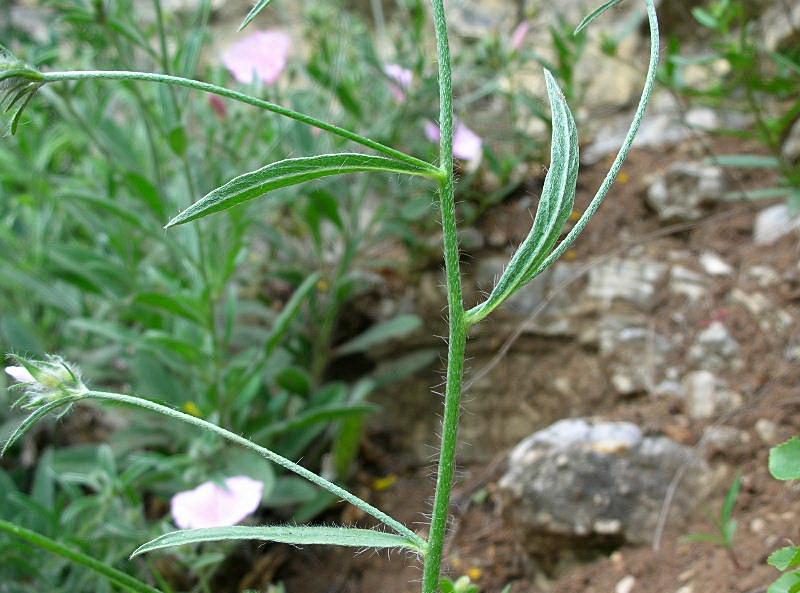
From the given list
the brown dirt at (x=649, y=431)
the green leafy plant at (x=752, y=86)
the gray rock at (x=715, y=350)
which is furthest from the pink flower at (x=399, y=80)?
→ the gray rock at (x=715, y=350)

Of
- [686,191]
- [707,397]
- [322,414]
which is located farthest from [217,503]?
[686,191]

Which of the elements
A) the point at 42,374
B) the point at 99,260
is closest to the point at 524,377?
the point at 99,260

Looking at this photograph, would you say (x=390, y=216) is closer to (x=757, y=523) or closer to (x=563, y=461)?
(x=563, y=461)

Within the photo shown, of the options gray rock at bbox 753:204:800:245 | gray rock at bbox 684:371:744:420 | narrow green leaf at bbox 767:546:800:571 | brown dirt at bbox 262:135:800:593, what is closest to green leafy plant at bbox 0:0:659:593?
narrow green leaf at bbox 767:546:800:571

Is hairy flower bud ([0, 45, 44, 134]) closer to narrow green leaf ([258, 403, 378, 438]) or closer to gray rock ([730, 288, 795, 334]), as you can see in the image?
narrow green leaf ([258, 403, 378, 438])

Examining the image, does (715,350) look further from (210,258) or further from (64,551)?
(64,551)
